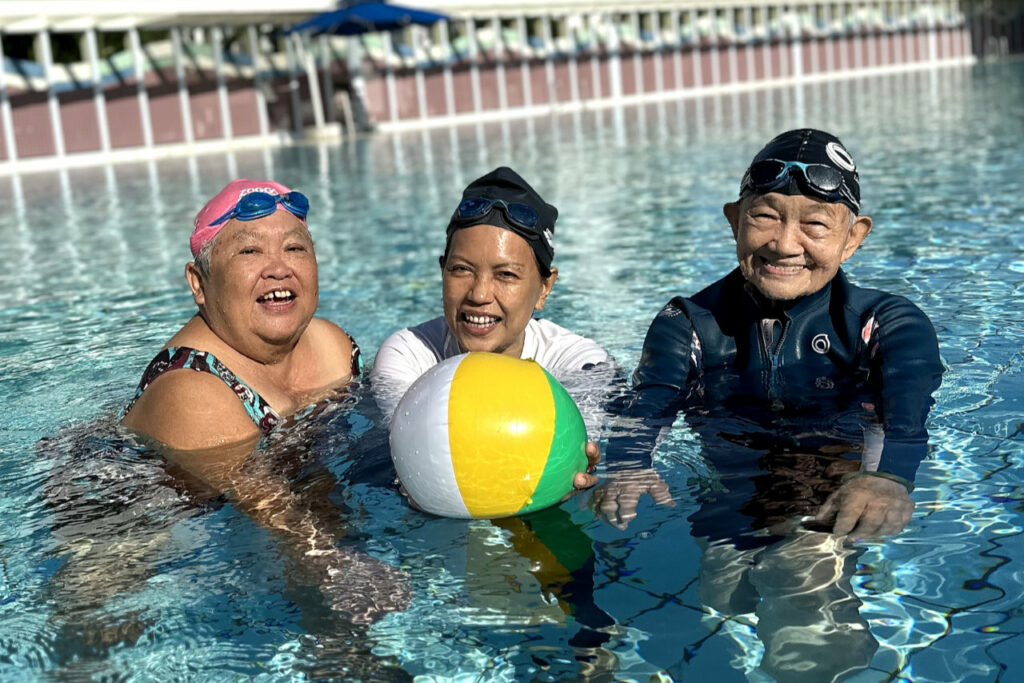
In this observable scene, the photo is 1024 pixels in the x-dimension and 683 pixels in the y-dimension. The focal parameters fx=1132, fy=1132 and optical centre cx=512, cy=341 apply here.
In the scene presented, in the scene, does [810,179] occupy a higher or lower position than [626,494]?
higher

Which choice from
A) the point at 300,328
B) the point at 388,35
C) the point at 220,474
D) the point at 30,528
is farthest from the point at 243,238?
the point at 388,35

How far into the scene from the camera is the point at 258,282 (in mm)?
→ 4336

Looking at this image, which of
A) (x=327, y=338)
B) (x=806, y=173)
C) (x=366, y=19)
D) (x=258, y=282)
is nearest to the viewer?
(x=806, y=173)

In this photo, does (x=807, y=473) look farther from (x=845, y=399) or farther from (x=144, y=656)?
(x=144, y=656)

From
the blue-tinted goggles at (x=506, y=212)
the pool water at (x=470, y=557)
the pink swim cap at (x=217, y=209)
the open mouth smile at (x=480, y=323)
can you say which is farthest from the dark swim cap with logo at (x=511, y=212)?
the pool water at (x=470, y=557)

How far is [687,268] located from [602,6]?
3705 cm

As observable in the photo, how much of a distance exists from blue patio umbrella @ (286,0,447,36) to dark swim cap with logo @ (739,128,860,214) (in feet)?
81.8

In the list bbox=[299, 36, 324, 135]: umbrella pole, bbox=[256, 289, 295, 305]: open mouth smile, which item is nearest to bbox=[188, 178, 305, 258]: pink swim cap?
bbox=[256, 289, 295, 305]: open mouth smile

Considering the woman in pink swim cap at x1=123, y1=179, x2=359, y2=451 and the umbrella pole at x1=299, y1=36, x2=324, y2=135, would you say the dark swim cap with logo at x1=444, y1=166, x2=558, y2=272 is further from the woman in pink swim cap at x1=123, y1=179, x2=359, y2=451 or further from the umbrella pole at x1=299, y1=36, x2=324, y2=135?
the umbrella pole at x1=299, y1=36, x2=324, y2=135

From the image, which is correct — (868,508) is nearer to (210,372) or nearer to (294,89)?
(210,372)

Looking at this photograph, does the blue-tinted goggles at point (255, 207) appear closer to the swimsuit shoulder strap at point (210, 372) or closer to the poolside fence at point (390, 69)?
the swimsuit shoulder strap at point (210, 372)

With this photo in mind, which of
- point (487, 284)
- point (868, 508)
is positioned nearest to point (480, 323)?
point (487, 284)

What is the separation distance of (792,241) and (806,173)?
246 mm

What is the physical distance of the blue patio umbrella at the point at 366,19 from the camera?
27.8 m
